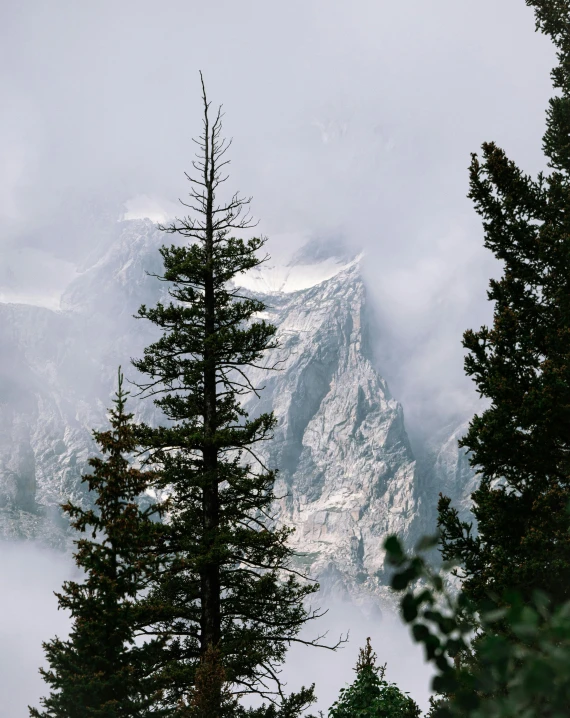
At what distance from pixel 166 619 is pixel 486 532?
23.8ft

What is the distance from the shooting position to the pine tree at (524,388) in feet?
37.9

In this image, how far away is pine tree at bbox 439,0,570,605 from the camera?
11547 millimetres

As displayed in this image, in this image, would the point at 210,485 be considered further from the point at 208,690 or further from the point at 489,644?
the point at 489,644

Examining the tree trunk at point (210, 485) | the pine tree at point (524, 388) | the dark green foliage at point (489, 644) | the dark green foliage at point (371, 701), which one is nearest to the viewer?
the dark green foliage at point (489, 644)

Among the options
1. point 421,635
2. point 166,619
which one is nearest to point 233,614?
point 166,619

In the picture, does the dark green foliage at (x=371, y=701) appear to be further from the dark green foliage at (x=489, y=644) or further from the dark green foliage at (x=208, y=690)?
the dark green foliage at (x=489, y=644)

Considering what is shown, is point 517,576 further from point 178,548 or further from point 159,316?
point 159,316

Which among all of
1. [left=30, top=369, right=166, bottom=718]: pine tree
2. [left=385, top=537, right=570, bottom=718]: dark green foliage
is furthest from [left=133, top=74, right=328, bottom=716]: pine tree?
[left=385, top=537, right=570, bottom=718]: dark green foliage

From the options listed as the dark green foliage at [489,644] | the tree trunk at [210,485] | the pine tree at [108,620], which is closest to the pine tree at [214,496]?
the tree trunk at [210,485]

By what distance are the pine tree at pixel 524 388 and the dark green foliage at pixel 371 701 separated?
386 centimetres

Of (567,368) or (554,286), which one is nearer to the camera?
(567,368)

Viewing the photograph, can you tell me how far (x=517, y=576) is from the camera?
11.3m

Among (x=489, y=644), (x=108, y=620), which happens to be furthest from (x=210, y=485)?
(x=489, y=644)

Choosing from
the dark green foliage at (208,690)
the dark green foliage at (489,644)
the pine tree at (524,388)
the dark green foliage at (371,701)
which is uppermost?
the pine tree at (524,388)
